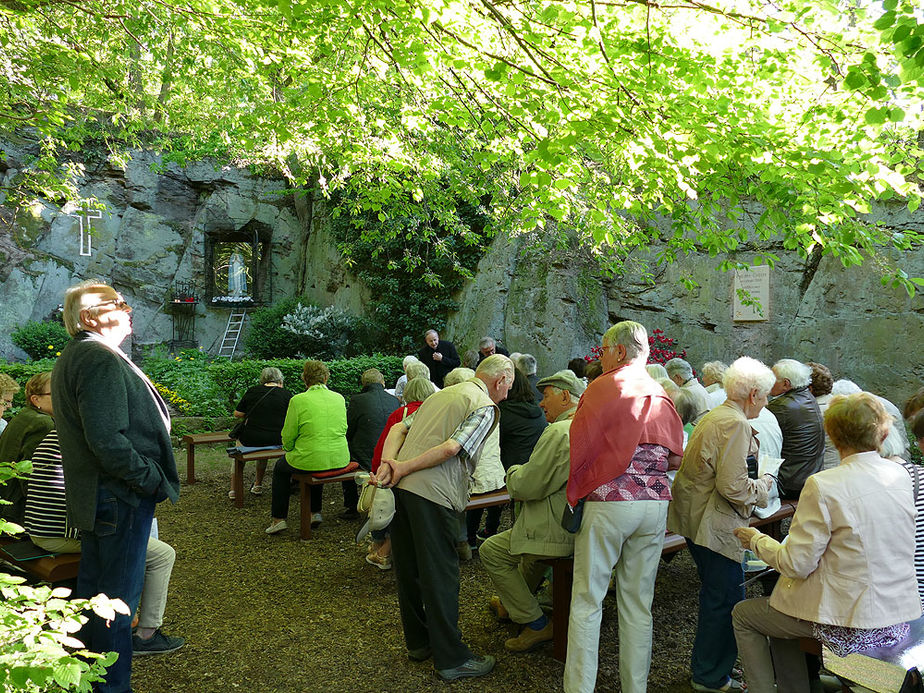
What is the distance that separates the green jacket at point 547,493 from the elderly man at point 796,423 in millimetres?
2101

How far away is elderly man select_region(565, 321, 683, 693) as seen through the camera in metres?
3.10

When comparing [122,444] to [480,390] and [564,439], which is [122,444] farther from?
[564,439]

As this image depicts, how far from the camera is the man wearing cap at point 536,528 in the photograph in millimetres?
3629

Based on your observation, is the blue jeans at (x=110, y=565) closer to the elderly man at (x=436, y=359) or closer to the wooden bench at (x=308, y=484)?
the wooden bench at (x=308, y=484)

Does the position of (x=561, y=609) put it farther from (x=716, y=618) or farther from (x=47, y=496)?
(x=47, y=496)

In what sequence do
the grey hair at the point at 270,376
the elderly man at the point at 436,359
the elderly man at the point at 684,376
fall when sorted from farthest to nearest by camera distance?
the elderly man at the point at 436,359 → the grey hair at the point at 270,376 → the elderly man at the point at 684,376

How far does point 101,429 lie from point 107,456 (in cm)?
12

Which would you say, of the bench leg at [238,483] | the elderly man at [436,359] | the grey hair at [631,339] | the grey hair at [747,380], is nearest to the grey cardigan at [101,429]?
the grey hair at [631,339]

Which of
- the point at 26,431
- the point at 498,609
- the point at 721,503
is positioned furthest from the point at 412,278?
the point at 721,503

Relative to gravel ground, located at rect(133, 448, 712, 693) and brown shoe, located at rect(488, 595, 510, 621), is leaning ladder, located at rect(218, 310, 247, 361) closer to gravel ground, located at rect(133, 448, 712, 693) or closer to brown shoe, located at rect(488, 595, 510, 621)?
gravel ground, located at rect(133, 448, 712, 693)

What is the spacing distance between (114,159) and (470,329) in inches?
306

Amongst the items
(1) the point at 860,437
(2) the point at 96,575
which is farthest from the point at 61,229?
(1) the point at 860,437

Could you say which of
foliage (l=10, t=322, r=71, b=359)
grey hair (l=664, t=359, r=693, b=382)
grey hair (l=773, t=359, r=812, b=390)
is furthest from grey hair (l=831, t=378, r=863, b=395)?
foliage (l=10, t=322, r=71, b=359)

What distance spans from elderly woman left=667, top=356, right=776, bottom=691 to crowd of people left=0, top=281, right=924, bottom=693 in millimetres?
11
